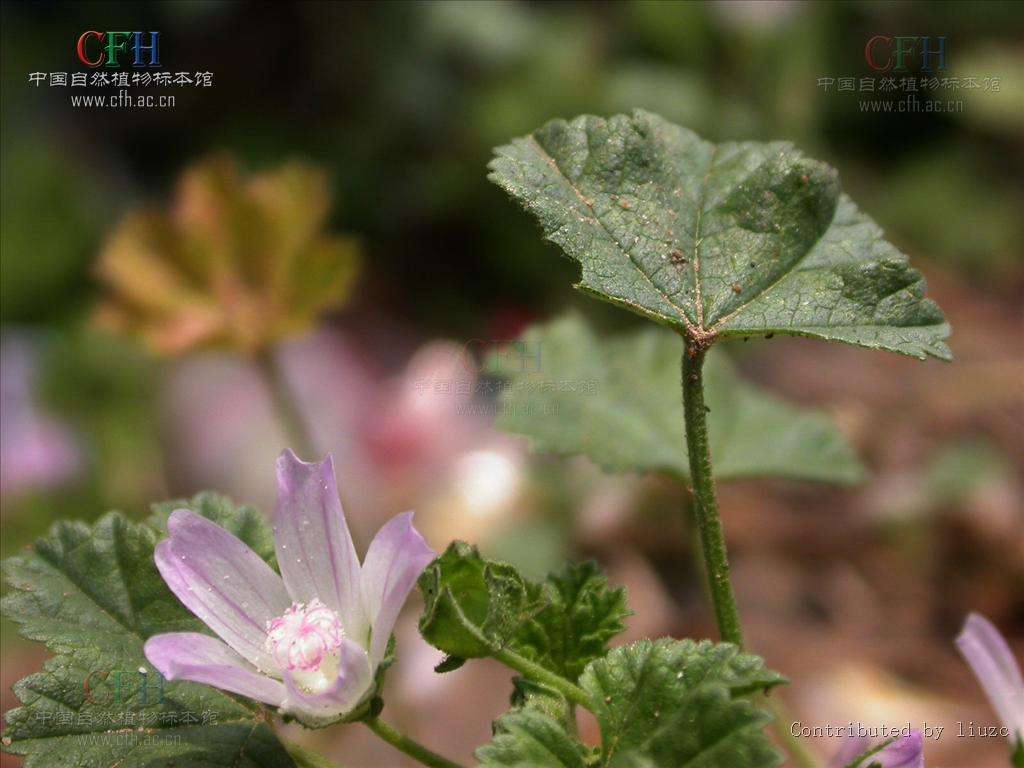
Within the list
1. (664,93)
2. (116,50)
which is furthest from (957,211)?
(116,50)

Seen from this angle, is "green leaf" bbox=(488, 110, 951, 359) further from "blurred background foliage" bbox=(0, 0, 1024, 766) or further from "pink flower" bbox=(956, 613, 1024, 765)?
"blurred background foliage" bbox=(0, 0, 1024, 766)

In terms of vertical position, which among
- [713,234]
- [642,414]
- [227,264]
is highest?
[227,264]

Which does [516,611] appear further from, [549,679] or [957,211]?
[957,211]

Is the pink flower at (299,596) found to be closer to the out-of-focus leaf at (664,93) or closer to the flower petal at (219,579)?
the flower petal at (219,579)

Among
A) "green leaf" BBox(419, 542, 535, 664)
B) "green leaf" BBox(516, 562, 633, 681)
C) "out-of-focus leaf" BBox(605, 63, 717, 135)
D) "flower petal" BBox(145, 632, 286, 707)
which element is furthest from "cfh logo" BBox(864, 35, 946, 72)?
"flower petal" BBox(145, 632, 286, 707)

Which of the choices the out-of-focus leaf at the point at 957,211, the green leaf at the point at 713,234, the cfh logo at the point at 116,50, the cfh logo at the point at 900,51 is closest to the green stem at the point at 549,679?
the green leaf at the point at 713,234

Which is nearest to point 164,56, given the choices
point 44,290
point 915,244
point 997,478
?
point 44,290

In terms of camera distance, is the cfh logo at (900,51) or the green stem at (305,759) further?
the cfh logo at (900,51)
